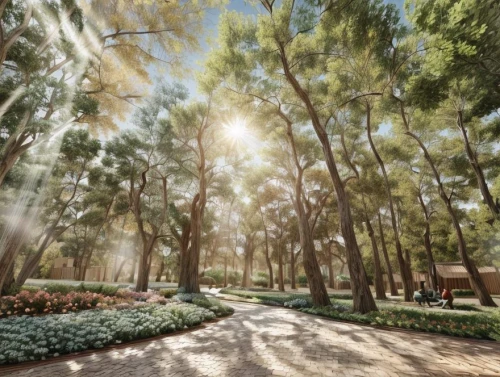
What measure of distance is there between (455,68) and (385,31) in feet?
14.1

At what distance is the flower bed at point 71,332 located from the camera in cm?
448

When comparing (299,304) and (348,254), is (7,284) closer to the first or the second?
(299,304)

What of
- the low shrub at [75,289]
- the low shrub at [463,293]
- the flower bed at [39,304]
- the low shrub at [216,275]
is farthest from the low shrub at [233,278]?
the flower bed at [39,304]

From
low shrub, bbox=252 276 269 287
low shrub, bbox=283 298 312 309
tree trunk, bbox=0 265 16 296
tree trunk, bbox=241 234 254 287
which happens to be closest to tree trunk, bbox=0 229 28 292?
tree trunk, bbox=0 265 16 296

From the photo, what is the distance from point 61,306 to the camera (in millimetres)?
8703

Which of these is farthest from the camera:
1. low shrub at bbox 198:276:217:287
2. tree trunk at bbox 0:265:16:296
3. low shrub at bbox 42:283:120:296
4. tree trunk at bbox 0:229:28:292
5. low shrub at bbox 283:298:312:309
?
low shrub at bbox 198:276:217:287

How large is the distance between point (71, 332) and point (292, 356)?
4924 millimetres

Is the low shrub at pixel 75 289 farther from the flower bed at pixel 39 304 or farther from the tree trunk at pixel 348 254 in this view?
the tree trunk at pixel 348 254

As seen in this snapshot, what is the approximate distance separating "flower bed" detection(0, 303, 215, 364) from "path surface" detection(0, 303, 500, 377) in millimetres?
457

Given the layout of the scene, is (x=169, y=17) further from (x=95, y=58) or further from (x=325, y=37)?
(x=325, y=37)

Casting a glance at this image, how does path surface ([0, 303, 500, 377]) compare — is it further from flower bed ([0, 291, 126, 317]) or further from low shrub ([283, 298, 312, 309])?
low shrub ([283, 298, 312, 309])

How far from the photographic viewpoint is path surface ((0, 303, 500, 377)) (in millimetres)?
3923

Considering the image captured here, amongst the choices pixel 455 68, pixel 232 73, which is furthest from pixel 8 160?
pixel 455 68

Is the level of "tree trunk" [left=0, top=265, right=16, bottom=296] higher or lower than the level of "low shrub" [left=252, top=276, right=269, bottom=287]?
higher
